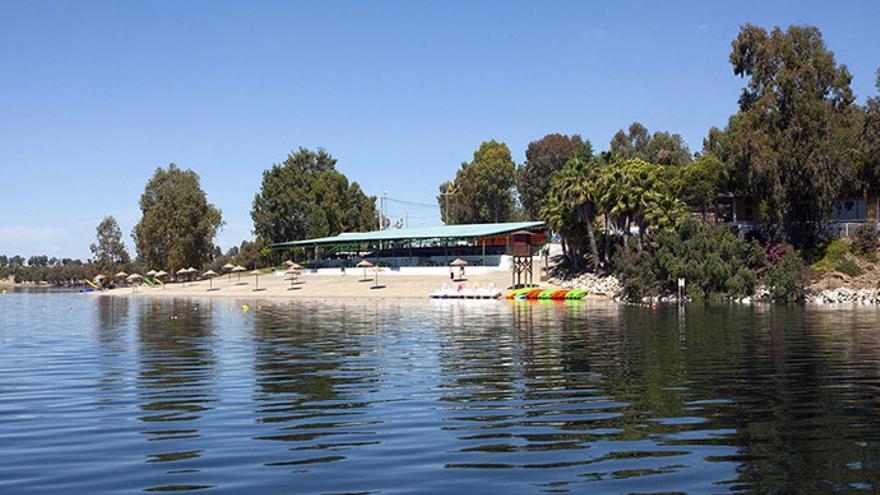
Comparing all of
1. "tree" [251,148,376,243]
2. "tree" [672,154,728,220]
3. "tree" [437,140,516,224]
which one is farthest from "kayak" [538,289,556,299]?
"tree" [437,140,516,224]

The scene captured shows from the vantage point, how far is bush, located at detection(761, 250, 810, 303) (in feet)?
214

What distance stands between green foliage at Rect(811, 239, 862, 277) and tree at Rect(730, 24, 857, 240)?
7.92 feet

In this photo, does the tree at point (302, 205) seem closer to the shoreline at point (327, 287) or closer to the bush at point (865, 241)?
the shoreline at point (327, 287)

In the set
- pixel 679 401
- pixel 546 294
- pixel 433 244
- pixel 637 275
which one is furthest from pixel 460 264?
pixel 679 401

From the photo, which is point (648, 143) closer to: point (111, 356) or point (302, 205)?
point (302, 205)

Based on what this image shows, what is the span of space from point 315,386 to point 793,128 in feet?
200

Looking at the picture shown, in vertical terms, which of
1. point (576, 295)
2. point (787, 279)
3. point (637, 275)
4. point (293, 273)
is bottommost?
point (576, 295)

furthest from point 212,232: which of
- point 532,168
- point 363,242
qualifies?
point 532,168

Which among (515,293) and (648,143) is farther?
(648,143)

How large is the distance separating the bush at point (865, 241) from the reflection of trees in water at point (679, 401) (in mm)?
39772

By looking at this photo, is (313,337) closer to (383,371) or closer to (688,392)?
(383,371)

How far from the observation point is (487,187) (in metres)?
144

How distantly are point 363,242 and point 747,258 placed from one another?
179 feet

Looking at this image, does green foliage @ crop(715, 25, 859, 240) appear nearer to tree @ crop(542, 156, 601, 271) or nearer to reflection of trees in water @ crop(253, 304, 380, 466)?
tree @ crop(542, 156, 601, 271)
